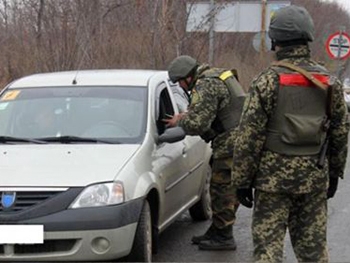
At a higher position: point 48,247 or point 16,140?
point 16,140

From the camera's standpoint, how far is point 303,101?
3.93 m

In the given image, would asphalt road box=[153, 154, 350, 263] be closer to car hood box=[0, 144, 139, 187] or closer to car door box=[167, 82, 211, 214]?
car door box=[167, 82, 211, 214]

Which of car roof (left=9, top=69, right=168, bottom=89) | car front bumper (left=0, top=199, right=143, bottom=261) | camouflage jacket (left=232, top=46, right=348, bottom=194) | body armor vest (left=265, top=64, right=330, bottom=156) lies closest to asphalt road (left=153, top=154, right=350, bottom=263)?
car front bumper (left=0, top=199, right=143, bottom=261)

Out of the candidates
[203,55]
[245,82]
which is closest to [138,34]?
[203,55]

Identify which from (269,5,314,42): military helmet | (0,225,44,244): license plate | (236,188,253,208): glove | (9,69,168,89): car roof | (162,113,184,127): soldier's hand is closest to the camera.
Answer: (269,5,314,42): military helmet

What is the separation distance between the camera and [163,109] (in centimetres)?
616

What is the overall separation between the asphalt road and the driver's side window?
1134 mm

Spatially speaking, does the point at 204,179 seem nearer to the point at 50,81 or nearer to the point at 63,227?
the point at 50,81

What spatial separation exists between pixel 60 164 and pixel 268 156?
5.45 feet

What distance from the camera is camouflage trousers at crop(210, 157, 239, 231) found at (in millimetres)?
5980

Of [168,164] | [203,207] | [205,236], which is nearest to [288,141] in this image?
[168,164]

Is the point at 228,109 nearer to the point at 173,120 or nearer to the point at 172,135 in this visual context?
the point at 173,120

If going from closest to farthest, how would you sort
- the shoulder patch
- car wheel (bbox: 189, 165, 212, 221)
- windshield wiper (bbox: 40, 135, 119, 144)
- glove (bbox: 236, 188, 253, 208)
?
glove (bbox: 236, 188, 253, 208), windshield wiper (bbox: 40, 135, 119, 144), the shoulder patch, car wheel (bbox: 189, 165, 212, 221)

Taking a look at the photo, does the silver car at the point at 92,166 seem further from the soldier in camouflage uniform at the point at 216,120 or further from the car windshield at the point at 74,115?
the soldier in camouflage uniform at the point at 216,120
